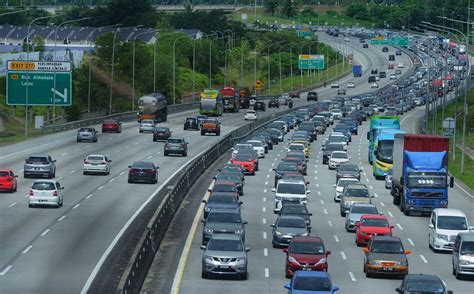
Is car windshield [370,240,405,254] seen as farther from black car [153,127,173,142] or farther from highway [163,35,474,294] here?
black car [153,127,173,142]

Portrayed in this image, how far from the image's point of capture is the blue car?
119 ft

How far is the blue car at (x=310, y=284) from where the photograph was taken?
119 feet

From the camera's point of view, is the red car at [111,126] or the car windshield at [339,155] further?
the red car at [111,126]

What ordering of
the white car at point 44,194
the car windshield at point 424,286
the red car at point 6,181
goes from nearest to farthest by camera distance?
the car windshield at point 424,286 → the white car at point 44,194 → the red car at point 6,181

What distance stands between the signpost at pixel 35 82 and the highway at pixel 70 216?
10.2ft

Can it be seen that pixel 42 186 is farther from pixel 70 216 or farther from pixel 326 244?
pixel 326 244

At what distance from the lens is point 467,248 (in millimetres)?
44031

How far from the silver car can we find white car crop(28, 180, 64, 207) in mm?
18359

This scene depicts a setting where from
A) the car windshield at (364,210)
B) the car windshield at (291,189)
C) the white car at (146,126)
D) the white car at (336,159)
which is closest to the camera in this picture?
the car windshield at (364,210)

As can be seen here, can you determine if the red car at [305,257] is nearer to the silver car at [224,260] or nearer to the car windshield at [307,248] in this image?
the car windshield at [307,248]

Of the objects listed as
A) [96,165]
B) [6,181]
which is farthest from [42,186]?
[96,165]

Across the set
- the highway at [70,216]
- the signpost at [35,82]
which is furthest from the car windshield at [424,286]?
the signpost at [35,82]

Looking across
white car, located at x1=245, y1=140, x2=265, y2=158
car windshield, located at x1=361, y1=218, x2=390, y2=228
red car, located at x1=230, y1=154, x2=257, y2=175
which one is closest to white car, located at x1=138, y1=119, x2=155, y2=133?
white car, located at x1=245, y1=140, x2=265, y2=158

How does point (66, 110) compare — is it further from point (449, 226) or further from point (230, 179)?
point (449, 226)
